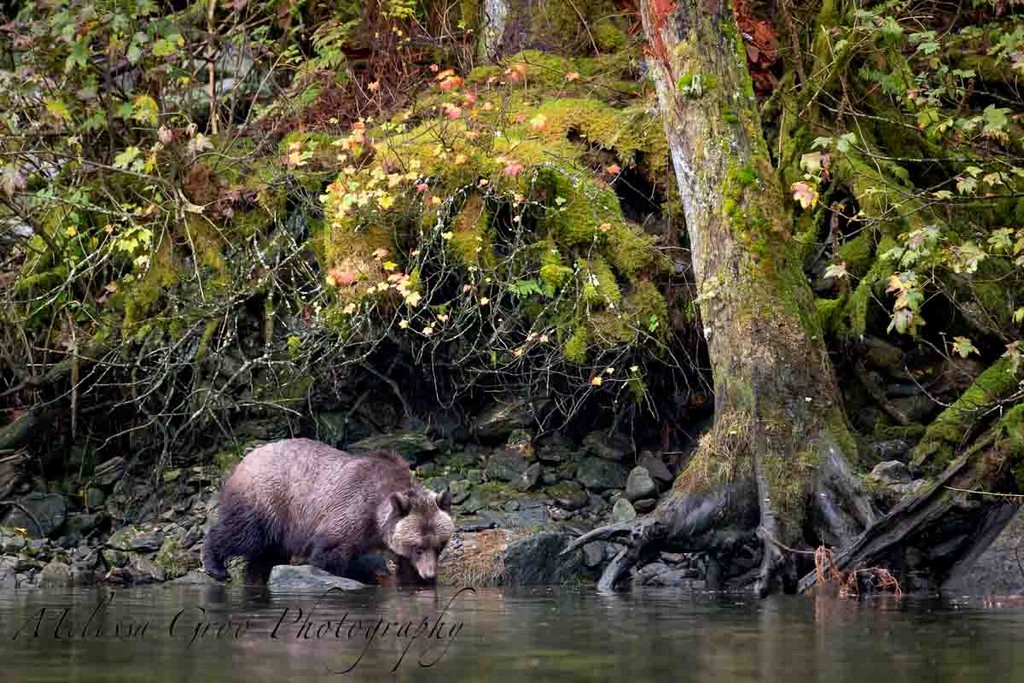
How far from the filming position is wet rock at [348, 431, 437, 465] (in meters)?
13.5

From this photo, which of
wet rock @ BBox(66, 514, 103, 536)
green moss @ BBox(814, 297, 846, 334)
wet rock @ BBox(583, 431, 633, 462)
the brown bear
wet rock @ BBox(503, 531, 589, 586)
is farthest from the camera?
wet rock @ BBox(66, 514, 103, 536)

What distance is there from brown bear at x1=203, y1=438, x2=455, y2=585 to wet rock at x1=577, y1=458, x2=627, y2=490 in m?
1.67

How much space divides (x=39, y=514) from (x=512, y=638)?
8.00 m

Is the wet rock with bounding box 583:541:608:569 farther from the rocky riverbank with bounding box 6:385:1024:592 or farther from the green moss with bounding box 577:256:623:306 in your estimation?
the green moss with bounding box 577:256:623:306

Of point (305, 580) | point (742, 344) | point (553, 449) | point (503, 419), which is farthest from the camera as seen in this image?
point (503, 419)

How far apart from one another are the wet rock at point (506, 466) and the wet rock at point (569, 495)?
1.29 ft

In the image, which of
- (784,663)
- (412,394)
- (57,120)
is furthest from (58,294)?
(784,663)

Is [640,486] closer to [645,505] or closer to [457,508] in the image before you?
[645,505]

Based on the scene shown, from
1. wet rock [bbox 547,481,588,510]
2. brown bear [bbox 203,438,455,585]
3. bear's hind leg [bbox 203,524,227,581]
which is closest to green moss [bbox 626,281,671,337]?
wet rock [bbox 547,481,588,510]

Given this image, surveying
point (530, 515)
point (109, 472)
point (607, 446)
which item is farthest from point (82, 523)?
point (607, 446)

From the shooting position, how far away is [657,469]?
41.9 ft

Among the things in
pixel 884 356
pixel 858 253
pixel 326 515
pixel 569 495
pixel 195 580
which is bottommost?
pixel 195 580

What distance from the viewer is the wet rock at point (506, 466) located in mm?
12977

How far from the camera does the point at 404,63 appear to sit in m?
14.8
